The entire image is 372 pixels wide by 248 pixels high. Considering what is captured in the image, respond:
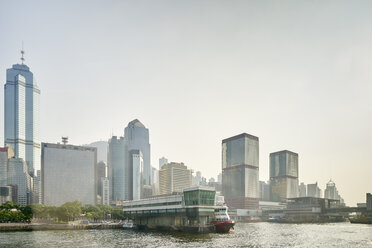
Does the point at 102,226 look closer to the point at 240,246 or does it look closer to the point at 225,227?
the point at 225,227

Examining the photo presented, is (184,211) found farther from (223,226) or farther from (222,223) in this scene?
(223,226)

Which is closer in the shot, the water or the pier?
the water

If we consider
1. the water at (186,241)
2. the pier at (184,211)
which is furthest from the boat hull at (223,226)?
the water at (186,241)

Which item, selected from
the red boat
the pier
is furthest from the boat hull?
the pier

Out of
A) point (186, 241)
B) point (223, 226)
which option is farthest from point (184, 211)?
point (186, 241)

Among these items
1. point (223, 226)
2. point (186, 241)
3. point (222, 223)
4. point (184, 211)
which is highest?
point (184, 211)

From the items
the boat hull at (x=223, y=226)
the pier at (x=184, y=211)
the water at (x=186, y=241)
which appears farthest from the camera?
the pier at (x=184, y=211)

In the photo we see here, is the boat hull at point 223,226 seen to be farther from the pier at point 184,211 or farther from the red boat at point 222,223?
the pier at point 184,211

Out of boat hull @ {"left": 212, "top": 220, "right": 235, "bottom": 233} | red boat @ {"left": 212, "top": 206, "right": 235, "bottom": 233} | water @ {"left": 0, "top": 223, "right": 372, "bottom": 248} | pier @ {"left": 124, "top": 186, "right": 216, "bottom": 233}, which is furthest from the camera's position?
pier @ {"left": 124, "top": 186, "right": 216, "bottom": 233}

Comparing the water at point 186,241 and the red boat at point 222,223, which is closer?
the water at point 186,241

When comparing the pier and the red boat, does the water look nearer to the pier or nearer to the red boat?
the red boat

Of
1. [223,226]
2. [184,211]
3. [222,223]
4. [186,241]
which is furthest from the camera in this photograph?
[184,211]

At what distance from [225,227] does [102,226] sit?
77590 millimetres

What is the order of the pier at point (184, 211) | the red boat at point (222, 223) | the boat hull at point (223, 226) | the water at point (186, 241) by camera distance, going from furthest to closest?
1. the pier at point (184, 211)
2. the red boat at point (222, 223)
3. the boat hull at point (223, 226)
4. the water at point (186, 241)
